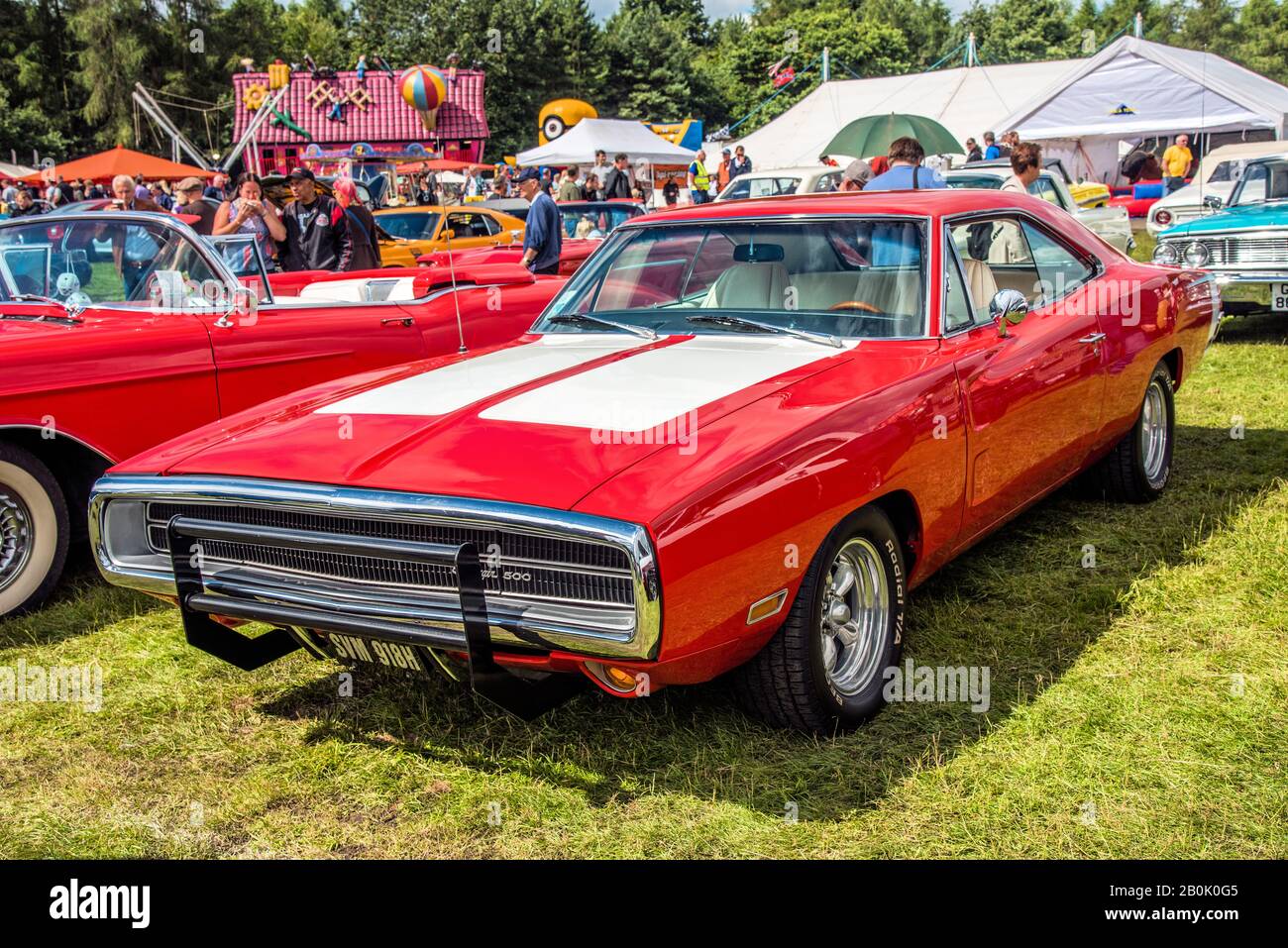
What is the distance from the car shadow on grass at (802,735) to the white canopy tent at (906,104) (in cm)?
2745

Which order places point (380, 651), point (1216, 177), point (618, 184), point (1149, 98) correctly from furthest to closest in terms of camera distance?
1. point (1149, 98)
2. point (1216, 177)
3. point (618, 184)
4. point (380, 651)

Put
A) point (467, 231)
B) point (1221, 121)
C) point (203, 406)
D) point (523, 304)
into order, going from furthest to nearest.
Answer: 1. point (1221, 121)
2. point (467, 231)
3. point (523, 304)
4. point (203, 406)

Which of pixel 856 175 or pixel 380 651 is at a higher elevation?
pixel 856 175

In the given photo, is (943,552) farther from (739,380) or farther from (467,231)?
(467,231)

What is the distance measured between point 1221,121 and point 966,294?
19.7m

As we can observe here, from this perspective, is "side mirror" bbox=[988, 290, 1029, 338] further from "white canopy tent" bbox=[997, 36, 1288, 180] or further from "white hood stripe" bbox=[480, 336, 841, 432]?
"white canopy tent" bbox=[997, 36, 1288, 180]

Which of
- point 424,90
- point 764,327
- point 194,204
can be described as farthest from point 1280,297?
point 424,90

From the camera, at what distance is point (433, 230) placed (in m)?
14.0

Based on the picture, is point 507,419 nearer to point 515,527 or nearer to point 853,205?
point 515,527

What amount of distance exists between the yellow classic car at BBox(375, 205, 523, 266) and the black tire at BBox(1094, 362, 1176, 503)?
880 cm

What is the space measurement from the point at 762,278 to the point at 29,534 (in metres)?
3.00

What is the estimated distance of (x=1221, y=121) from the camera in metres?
20.9

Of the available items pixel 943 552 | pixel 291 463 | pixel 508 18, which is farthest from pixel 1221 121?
pixel 508 18

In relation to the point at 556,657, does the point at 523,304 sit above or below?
above
